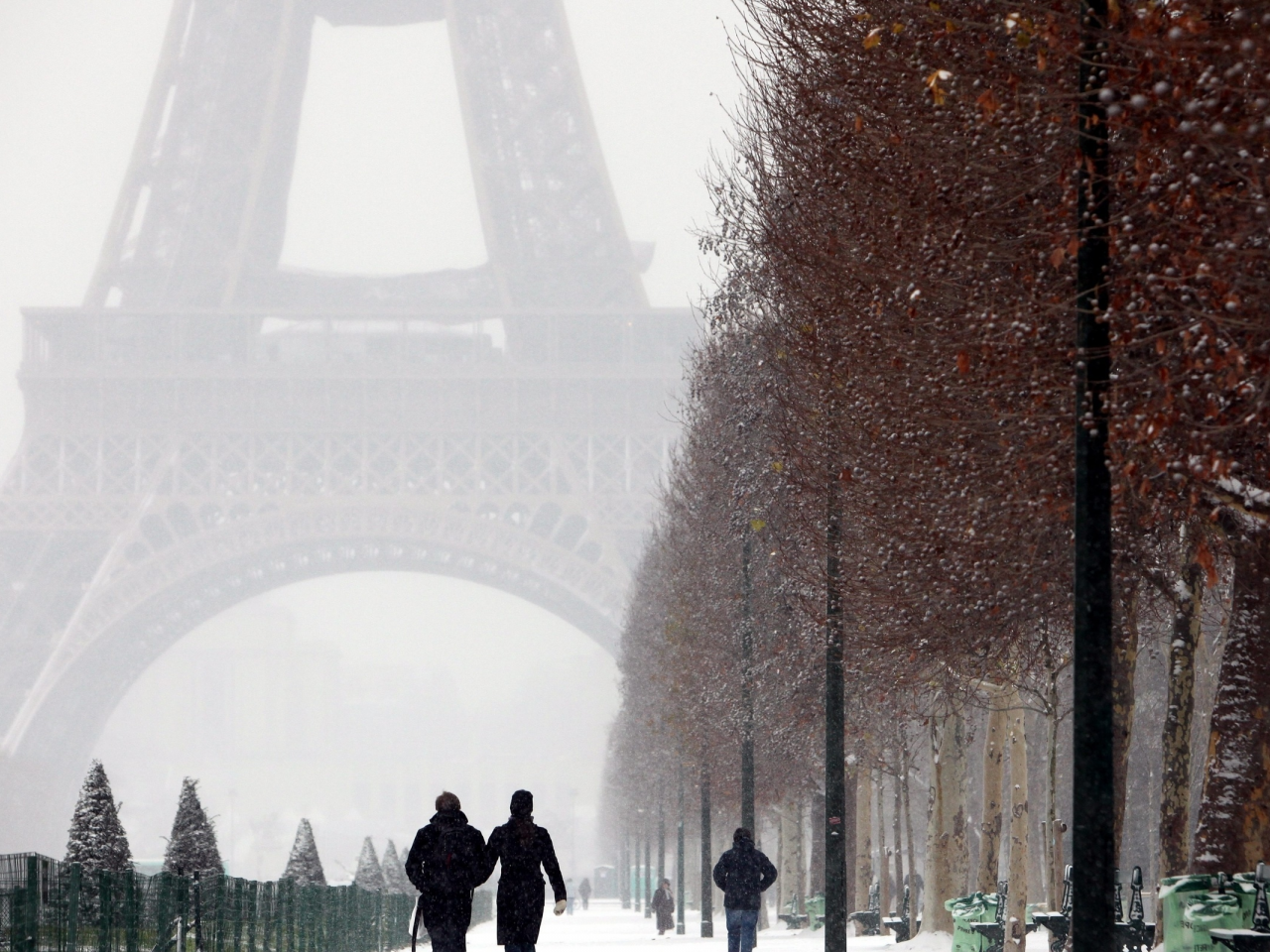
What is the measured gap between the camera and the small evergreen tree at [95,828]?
22172mm

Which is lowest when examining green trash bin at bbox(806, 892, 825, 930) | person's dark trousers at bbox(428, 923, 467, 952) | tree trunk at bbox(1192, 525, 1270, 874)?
green trash bin at bbox(806, 892, 825, 930)

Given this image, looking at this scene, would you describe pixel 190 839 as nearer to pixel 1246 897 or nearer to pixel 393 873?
pixel 1246 897

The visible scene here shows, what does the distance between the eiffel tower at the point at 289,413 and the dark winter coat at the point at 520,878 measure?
61882 mm

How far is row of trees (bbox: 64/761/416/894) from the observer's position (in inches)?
876

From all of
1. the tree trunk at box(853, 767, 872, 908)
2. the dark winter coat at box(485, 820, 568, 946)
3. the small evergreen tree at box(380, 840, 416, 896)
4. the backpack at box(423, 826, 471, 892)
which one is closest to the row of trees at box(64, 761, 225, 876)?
the backpack at box(423, 826, 471, 892)

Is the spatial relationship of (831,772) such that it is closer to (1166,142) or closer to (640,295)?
(1166,142)

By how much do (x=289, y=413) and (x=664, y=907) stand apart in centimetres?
4476

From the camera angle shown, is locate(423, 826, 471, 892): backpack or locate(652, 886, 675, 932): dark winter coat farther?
locate(652, 886, 675, 932): dark winter coat

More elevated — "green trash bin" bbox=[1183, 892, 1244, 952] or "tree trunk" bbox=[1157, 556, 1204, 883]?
"tree trunk" bbox=[1157, 556, 1204, 883]

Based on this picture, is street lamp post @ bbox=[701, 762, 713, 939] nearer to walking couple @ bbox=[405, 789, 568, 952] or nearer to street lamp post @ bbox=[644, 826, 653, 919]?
street lamp post @ bbox=[644, 826, 653, 919]

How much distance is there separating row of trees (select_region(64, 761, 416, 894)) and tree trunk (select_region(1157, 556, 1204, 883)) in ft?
35.8

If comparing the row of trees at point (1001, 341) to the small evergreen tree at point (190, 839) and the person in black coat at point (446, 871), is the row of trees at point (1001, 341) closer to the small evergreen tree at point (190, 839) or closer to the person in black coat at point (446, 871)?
the person in black coat at point (446, 871)

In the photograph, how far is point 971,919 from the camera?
74.8 feet

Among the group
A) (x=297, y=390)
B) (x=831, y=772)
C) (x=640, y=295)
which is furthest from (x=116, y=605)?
(x=831, y=772)
